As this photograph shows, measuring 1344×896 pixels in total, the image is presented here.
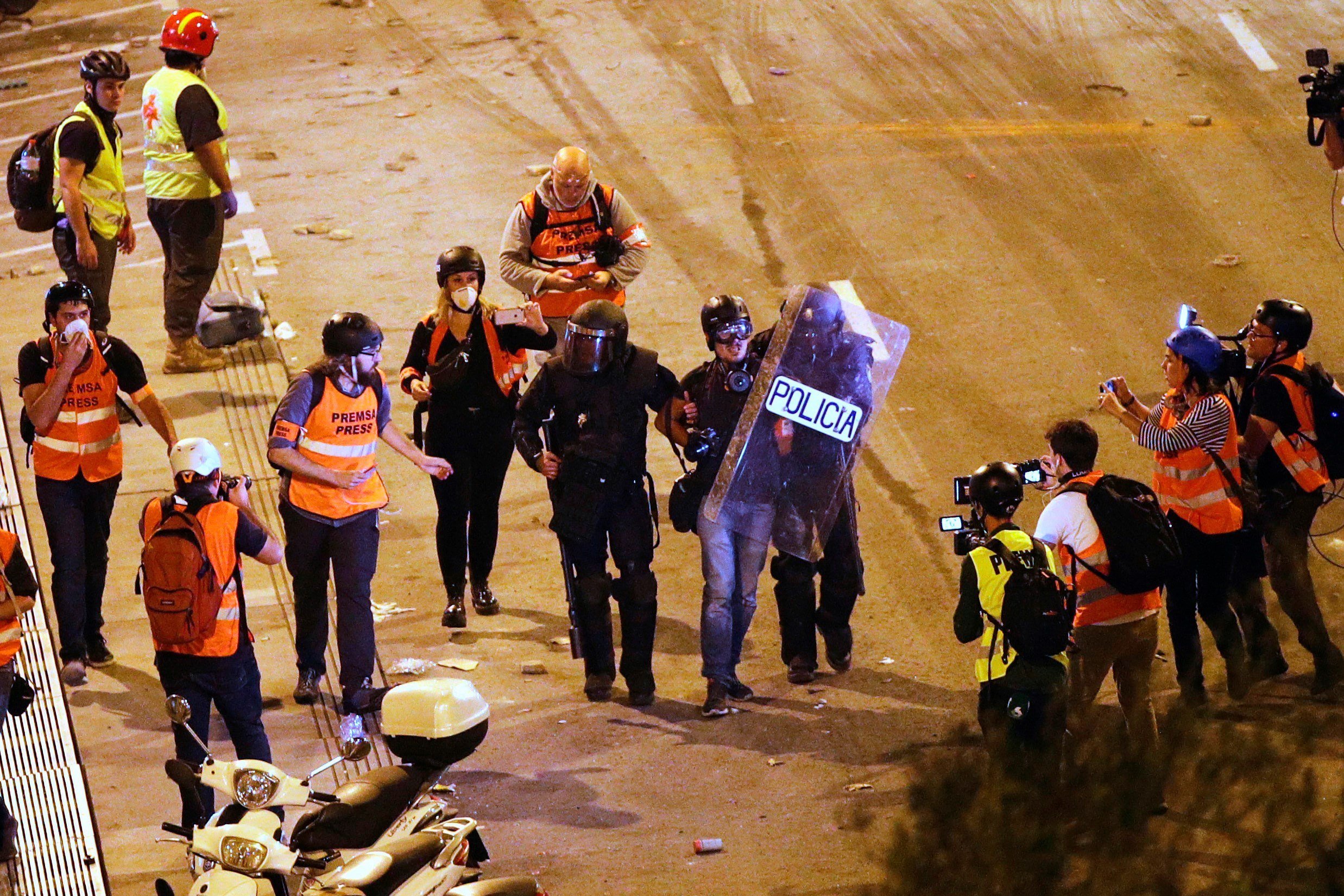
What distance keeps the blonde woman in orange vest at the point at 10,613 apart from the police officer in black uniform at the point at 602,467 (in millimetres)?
2286

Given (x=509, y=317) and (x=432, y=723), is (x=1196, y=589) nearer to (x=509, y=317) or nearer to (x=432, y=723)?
(x=509, y=317)

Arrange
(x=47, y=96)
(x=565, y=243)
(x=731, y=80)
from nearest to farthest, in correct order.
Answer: (x=565, y=243), (x=731, y=80), (x=47, y=96)

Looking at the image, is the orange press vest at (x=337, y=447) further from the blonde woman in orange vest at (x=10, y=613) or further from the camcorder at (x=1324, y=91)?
the camcorder at (x=1324, y=91)

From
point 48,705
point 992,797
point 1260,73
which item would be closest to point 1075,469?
point 992,797

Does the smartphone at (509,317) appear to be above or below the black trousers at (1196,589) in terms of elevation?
above

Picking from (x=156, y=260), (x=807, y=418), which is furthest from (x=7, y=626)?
(x=156, y=260)

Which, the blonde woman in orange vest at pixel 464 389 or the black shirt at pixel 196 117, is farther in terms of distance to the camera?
the black shirt at pixel 196 117

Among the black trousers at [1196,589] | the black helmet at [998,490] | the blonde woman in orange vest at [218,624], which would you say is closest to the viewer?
the black helmet at [998,490]

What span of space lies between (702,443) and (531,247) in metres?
2.25

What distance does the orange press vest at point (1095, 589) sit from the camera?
7.02 metres

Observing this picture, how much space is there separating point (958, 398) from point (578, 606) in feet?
12.1

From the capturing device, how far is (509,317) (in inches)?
345

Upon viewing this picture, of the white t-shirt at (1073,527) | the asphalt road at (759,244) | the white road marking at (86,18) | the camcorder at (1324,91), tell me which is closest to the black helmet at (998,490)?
the white t-shirt at (1073,527)

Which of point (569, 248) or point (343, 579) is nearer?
point (343, 579)
